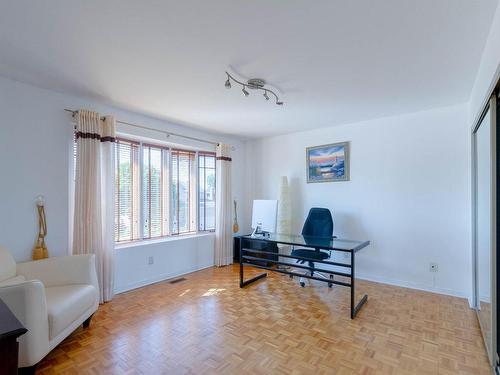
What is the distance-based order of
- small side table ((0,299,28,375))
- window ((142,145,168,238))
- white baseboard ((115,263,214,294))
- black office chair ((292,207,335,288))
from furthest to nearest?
window ((142,145,168,238)) < black office chair ((292,207,335,288)) < white baseboard ((115,263,214,294)) < small side table ((0,299,28,375))

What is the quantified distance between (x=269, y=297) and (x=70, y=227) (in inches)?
95.6

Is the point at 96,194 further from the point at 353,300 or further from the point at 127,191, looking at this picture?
the point at 353,300

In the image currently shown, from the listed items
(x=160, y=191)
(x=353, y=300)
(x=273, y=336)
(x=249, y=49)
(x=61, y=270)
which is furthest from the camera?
(x=160, y=191)

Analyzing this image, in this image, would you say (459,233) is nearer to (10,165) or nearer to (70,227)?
(70,227)

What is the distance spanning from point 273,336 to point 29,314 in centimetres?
182

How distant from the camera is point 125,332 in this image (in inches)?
95.3

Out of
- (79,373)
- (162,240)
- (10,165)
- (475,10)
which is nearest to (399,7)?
(475,10)

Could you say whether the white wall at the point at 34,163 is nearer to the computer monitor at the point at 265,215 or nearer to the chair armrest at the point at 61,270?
the chair armrest at the point at 61,270

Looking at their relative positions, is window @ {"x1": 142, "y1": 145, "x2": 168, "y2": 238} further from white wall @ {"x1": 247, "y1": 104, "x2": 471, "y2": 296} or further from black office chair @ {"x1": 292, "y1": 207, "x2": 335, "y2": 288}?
white wall @ {"x1": 247, "y1": 104, "x2": 471, "y2": 296}

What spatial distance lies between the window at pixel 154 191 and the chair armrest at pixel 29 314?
7.06ft

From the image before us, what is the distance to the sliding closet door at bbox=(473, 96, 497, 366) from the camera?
1910 mm

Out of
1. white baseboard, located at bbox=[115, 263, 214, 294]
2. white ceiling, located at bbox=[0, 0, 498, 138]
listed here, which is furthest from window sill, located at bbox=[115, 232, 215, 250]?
white ceiling, located at bbox=[0, 0, 498, 138]

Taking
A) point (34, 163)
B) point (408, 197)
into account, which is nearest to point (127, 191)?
point (34, 163)

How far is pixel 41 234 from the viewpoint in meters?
2.73
